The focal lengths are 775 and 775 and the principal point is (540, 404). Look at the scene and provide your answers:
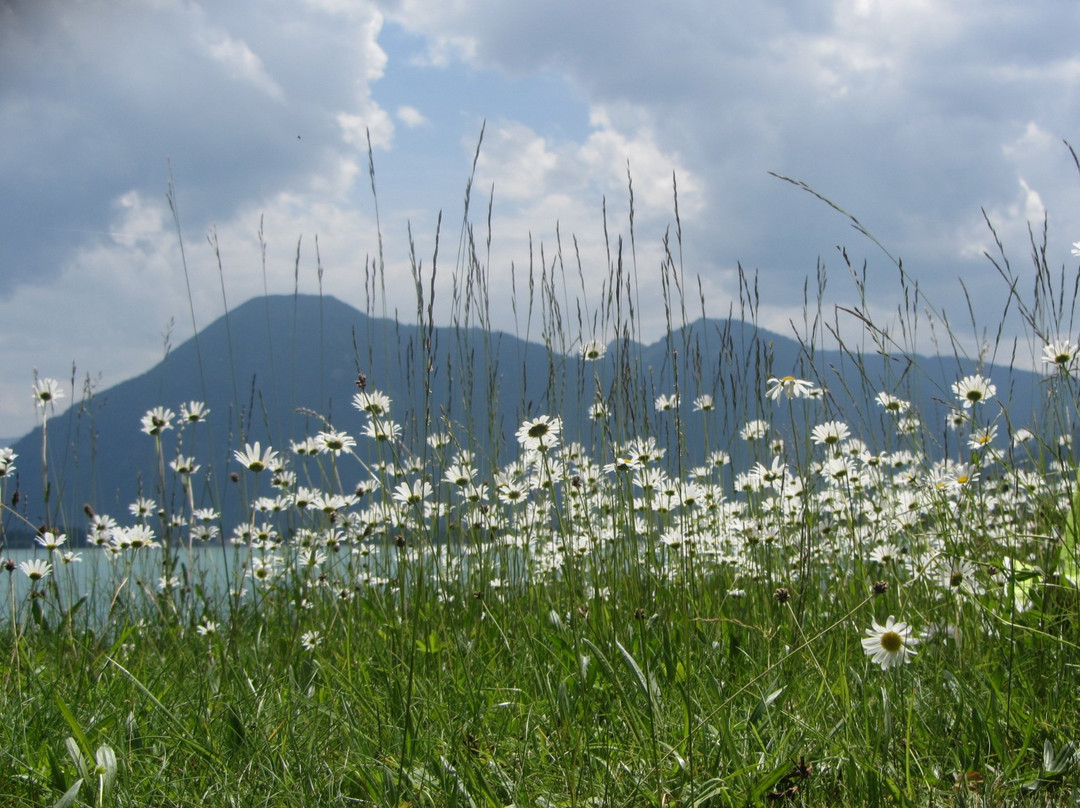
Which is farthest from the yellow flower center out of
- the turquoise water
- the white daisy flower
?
the turquoise water

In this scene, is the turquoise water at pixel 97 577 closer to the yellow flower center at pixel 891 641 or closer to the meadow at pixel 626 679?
the meadow at pixel 626 679

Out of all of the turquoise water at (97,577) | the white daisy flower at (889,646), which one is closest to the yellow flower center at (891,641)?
the white daisy flower at (889,646)

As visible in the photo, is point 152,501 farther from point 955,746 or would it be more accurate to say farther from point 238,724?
point 955,746

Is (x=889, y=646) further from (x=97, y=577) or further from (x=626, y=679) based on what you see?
(x=97, y=577)

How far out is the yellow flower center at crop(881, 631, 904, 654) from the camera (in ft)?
3.76

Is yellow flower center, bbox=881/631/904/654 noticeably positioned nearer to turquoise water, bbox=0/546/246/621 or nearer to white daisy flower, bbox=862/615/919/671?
white daisy flower, bbox=862/615/919/671

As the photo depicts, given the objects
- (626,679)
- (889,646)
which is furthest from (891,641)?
(626,679)

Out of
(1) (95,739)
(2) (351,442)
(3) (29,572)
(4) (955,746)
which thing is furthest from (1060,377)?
(3) (29,572)

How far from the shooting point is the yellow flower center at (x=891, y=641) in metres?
1.15

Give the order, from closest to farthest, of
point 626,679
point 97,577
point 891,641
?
point 891,641, point 626,679, point 97,577

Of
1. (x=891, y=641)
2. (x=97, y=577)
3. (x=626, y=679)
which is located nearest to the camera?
(x=891, y=641)

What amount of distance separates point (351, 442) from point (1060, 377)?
74.3 inches

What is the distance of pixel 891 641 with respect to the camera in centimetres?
115

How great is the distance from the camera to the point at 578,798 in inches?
44.1
